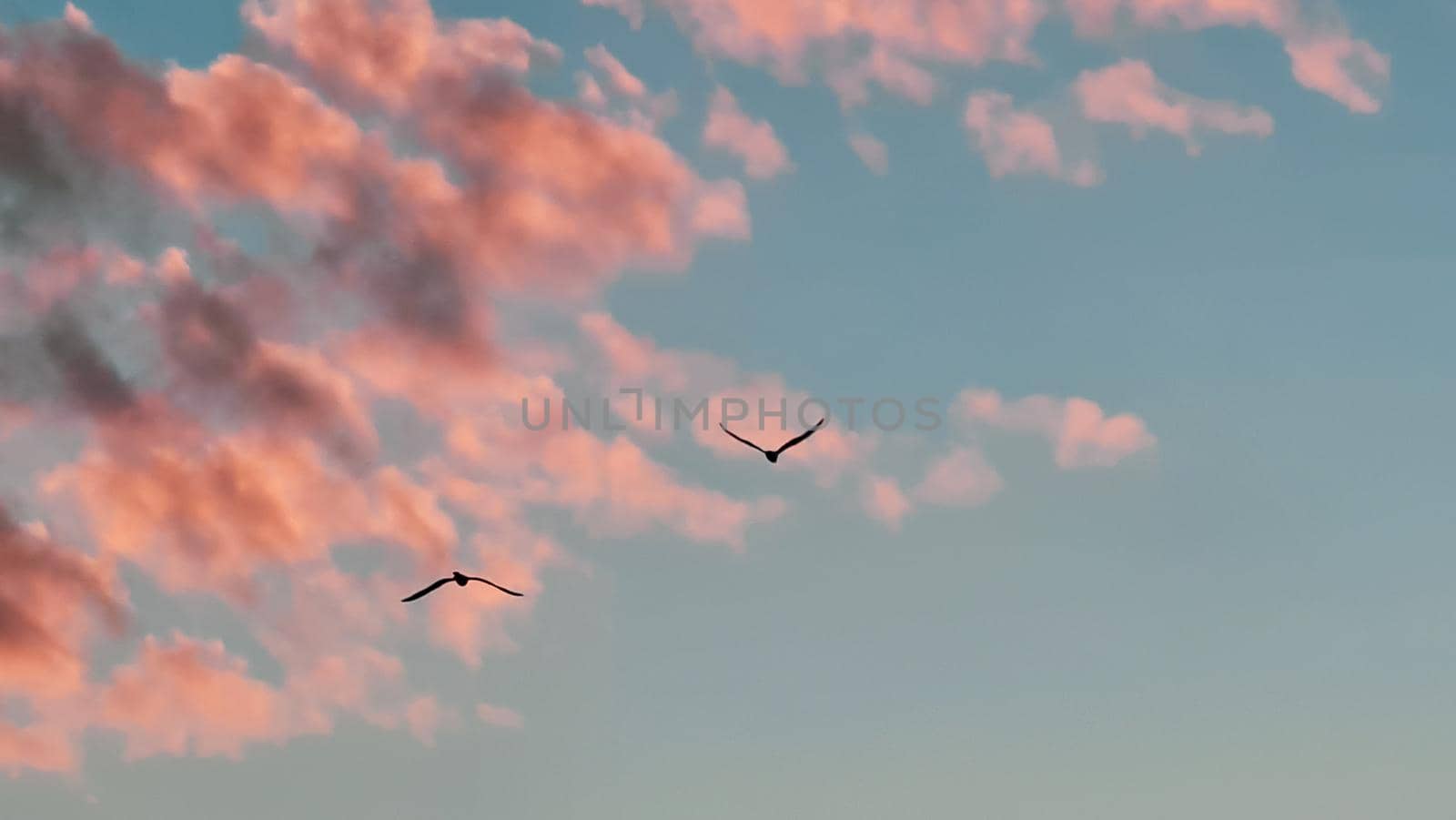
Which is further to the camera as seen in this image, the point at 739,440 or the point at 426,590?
the point at 426,590

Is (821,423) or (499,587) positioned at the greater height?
(821,423)

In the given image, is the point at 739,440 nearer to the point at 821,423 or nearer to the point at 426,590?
the point at 821,423

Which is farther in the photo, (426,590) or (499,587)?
(426,590)

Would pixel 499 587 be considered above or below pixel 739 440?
below

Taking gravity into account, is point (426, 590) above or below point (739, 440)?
below

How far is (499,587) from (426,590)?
1310 centimetres

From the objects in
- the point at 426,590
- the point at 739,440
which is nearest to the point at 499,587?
the point at 426,590

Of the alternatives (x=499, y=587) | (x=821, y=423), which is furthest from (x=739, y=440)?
(x=499, y=587)

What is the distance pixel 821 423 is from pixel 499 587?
24391 millimetres

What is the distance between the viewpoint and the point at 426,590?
9831cm

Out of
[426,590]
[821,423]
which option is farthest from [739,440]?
[426,590]

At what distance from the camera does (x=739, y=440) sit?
280 feet

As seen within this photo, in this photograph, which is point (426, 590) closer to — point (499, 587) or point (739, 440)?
point (499, 587)

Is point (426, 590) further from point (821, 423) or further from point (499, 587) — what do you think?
point (821, 423)
